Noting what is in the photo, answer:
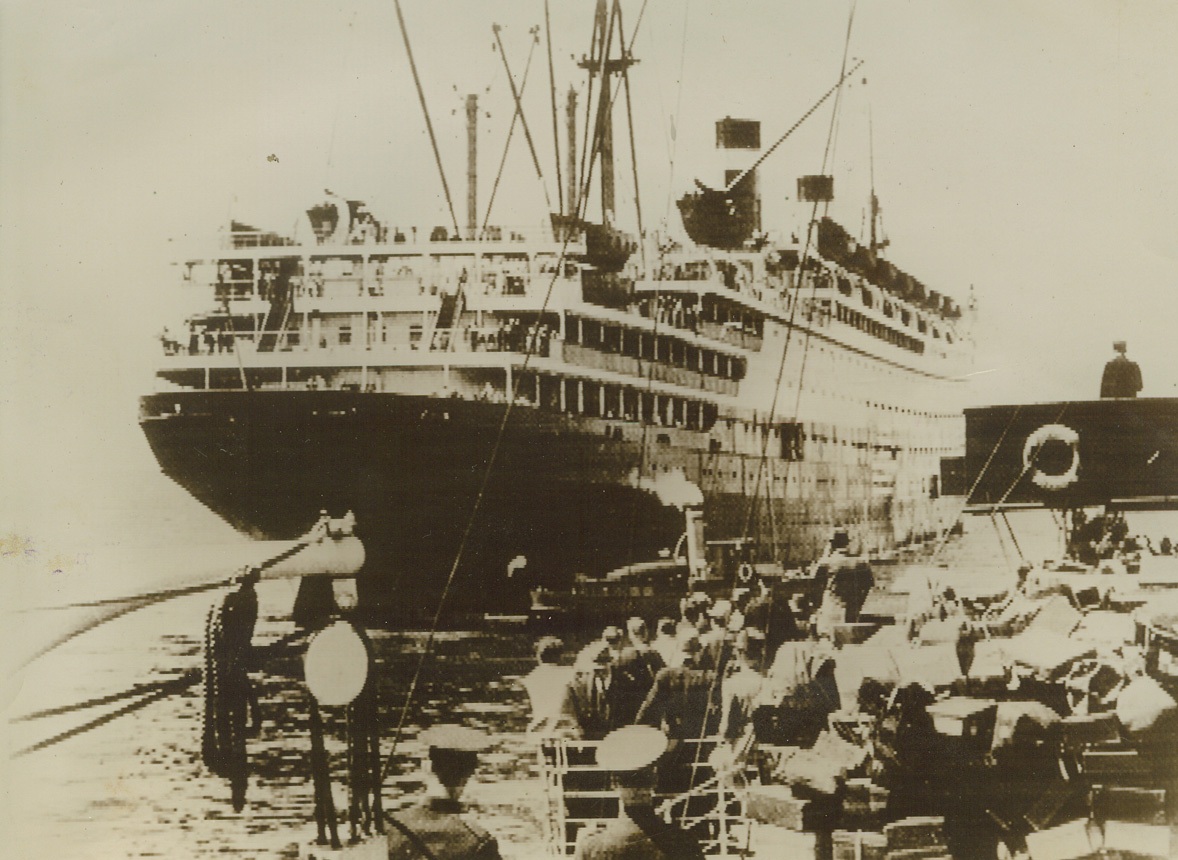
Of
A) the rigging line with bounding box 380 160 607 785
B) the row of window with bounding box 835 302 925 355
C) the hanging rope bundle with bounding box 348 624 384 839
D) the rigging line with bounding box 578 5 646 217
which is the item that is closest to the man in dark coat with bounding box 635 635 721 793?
the rigging line with bounding box 380 160 607 785

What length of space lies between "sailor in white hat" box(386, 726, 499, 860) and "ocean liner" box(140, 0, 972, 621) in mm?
557

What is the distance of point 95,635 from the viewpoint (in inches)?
154

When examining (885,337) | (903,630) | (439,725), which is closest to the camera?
(439,725)

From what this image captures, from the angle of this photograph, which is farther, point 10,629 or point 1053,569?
point 1053,569

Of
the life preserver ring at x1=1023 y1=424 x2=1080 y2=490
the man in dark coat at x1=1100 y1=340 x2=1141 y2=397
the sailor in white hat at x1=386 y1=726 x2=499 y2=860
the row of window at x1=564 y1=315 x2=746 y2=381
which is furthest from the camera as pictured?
the row of window at x1=564 y1=315 x2=746 y2=381

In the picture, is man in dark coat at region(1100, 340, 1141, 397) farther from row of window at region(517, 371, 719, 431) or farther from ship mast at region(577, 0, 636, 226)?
ship mast at region(577, 0, 636, 226)

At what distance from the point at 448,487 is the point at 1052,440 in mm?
2205

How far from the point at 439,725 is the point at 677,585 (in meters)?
0.98

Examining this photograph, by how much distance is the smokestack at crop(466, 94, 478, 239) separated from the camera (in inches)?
159

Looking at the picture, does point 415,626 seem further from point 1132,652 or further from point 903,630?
point 1132,652

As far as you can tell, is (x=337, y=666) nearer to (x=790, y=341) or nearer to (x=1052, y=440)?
(x=790, y=341)

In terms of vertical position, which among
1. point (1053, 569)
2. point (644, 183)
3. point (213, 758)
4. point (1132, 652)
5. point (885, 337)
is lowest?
point (213, 758)

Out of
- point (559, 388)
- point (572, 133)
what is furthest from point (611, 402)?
point (572, 133)

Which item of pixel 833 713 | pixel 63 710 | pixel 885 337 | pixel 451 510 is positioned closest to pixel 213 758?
pixel 63 710
